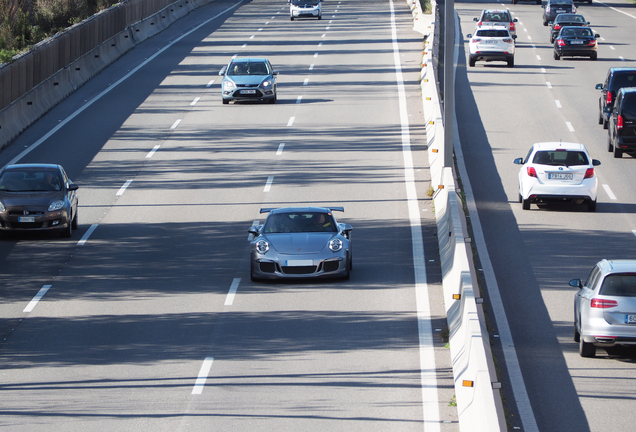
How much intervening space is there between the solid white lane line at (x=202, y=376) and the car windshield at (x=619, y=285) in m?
5.11

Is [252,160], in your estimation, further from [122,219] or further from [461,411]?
[461,411]

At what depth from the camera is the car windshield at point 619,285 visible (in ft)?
44.6

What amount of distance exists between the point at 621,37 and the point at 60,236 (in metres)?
42.4

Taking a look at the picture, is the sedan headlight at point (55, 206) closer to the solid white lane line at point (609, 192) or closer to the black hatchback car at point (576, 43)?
the solid white lane line at point (609, 192)

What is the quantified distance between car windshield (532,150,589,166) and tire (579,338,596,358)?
10705mm

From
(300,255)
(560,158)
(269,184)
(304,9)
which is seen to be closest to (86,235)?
(269,184)

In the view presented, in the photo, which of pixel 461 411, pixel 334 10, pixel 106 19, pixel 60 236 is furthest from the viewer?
pixel 334 10

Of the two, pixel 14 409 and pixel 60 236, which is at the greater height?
pixel 14 409

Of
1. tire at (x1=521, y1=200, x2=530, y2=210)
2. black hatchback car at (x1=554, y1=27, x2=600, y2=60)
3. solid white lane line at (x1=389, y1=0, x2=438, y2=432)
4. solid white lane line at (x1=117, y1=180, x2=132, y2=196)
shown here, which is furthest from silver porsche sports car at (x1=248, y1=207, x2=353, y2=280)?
black hatchback car at (x1=554, y1=27, x2=600, y2=60)

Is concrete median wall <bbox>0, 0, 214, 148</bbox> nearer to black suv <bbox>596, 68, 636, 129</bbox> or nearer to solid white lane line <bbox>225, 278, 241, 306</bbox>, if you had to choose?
solid white lane line <bbox>225, 278, 241, 306</bbox>

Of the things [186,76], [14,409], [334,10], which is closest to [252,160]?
[186,76]

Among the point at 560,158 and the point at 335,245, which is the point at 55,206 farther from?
the point at 560,158

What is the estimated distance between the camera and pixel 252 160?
29422 mm

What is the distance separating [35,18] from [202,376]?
135 ft
